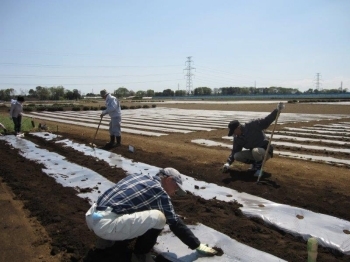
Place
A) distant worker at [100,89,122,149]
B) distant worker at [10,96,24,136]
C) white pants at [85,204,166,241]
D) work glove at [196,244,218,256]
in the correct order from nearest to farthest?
white pants at [85,204,166,241] < work glove at [196,244,218,256] < distant worker at [100,89,122,149] < distant worker at [10,96,24,136]

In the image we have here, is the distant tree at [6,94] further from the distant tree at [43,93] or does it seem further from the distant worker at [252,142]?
the distant worker at [252,142]

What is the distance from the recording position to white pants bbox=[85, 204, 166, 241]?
2.47 m

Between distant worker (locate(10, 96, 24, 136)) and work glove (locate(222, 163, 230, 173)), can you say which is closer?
work glove (locate(222, 163, 230, 173))

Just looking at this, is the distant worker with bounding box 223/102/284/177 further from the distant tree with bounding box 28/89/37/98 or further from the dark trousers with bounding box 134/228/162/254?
the distant tree with bounding box 28/89/37/98

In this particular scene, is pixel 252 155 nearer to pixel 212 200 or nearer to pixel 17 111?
pixel 212 200

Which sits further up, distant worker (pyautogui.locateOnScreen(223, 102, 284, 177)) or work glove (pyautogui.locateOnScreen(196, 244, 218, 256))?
distant worker (pyautogui.locateOnScreen(223, 102, 284, 177))

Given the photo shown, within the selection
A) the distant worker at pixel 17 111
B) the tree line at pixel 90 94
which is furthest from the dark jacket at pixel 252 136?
the tree line at pixel 90 94

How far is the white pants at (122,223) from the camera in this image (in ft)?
8.12

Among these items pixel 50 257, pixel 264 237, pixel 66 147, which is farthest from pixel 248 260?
pixel 66 147

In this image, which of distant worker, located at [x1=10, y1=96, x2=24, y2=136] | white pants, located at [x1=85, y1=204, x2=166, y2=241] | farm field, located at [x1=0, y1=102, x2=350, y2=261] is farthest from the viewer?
distant worker, located at [x1=10, y1=96, x2=24, y2=136]

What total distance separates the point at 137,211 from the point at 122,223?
17 centimetres

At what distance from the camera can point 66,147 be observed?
8641 millimetres

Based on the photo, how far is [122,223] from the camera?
8.10 ft

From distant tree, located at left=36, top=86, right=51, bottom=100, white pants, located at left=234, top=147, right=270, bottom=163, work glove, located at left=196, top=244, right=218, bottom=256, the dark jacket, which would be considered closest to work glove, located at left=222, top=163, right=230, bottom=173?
white pants, located at left=234, top=147, right=270, bottom=163
